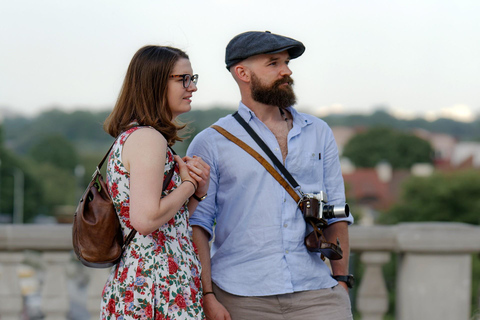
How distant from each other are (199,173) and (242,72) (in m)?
0.67

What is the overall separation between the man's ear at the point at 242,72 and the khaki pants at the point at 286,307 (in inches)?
38.2

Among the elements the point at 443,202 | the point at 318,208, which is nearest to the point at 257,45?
the point at 318,208

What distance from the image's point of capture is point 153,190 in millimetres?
2777

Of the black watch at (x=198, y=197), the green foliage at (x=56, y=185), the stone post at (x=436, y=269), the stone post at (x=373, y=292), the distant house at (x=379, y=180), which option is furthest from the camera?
the green foliage at (x=56, y=185)

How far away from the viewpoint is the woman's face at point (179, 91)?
9.86 feet

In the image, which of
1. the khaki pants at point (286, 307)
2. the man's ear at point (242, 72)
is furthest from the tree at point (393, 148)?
the khaki pants at point (286, 307)

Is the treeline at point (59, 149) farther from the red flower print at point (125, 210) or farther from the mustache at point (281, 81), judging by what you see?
the red flower print at point (125, 210)

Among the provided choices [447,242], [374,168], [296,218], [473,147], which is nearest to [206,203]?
[296,218]

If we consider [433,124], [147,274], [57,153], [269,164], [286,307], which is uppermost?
[269,164]

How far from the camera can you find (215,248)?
3.45 m

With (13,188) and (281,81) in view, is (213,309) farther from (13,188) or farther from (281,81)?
(13,188)

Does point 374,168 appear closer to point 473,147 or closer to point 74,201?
point 473,147

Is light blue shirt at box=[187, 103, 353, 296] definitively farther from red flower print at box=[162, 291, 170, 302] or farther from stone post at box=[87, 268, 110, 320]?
stone post at box=[87, 268, 110, 320]

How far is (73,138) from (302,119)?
152 m
